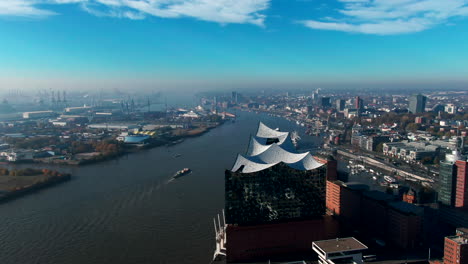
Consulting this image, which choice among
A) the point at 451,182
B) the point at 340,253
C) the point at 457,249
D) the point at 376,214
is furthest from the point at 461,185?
the point at 340,253

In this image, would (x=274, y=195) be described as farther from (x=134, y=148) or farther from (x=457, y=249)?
(x=134, y=148)

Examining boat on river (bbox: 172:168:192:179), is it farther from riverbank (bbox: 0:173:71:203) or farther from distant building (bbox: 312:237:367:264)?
distant building (bbox: 312:237:367:264)

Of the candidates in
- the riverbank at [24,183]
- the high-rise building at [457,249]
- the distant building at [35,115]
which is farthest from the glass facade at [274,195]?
the distant building at [35,115]

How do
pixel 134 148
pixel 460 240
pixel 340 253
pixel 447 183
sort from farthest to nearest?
pixel 134 148
pixel 447 183
pixel 460 240
pixel 340 253

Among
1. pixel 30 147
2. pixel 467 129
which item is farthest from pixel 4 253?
pixel 467 129

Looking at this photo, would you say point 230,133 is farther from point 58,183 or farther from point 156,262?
point 156,262
